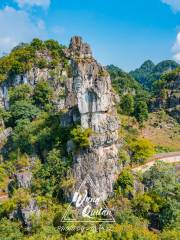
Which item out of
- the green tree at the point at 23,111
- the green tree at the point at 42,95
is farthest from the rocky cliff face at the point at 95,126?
the green tree at the point at 42,95

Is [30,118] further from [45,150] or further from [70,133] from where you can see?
[70,133]

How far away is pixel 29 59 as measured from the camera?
4784 centimetres

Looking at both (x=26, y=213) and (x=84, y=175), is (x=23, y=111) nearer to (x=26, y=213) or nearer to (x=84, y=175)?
(x=84, y=175)

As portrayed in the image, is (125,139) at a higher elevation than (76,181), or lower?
higher

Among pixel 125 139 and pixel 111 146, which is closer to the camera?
pixel 111 146

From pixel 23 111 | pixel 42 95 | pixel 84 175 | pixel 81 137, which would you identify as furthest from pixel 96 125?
pixel 42 95

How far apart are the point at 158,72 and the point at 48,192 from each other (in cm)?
12039

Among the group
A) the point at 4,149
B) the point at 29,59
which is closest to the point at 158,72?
the point at 29,59

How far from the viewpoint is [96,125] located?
93.0ft
